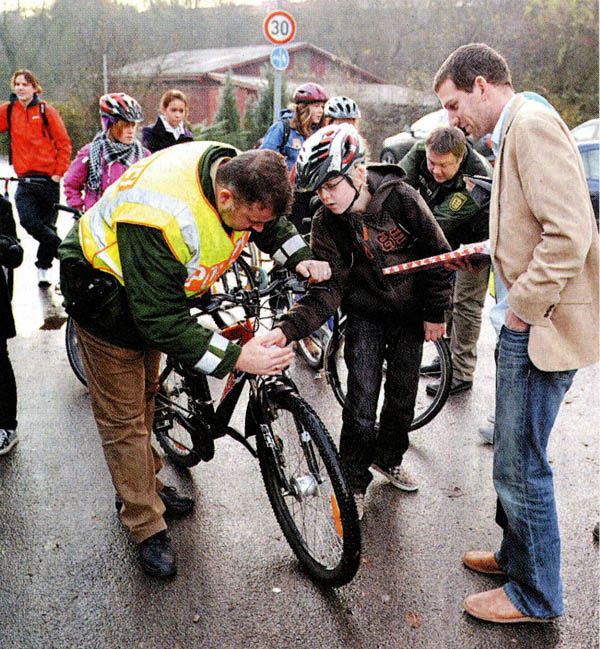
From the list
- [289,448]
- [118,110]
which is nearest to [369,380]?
[289,448]

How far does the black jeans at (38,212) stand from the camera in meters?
7.00

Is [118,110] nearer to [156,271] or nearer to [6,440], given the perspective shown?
[6,440]

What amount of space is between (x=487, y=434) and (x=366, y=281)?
1.66 meters

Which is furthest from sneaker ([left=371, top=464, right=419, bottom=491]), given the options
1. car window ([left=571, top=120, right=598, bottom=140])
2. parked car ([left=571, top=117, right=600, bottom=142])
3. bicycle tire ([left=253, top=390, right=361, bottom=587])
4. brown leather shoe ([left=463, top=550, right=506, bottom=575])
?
car window ([left=571, top=120, right=598, bottom=140])

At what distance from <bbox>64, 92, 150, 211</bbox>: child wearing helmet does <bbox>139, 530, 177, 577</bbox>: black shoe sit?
3.15 m

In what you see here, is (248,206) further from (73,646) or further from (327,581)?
(73,646)

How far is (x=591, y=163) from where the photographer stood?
11.0 meters

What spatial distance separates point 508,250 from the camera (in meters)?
2.29

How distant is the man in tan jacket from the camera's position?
2115mm

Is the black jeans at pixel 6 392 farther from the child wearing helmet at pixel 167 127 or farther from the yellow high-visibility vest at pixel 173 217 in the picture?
the child wearing helmet at pixel 167 127

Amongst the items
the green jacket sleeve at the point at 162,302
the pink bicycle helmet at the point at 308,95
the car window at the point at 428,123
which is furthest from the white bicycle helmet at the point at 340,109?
the car window at the point at 428,123

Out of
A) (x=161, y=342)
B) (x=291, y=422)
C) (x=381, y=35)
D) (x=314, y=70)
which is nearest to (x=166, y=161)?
(x=161, y=342)

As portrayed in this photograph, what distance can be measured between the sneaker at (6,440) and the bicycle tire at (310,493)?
1.79 metres

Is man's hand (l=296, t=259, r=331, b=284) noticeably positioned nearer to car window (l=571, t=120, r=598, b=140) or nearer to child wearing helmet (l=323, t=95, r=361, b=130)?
child wearing helmet (l=323, t=95, r=361, b=130)
